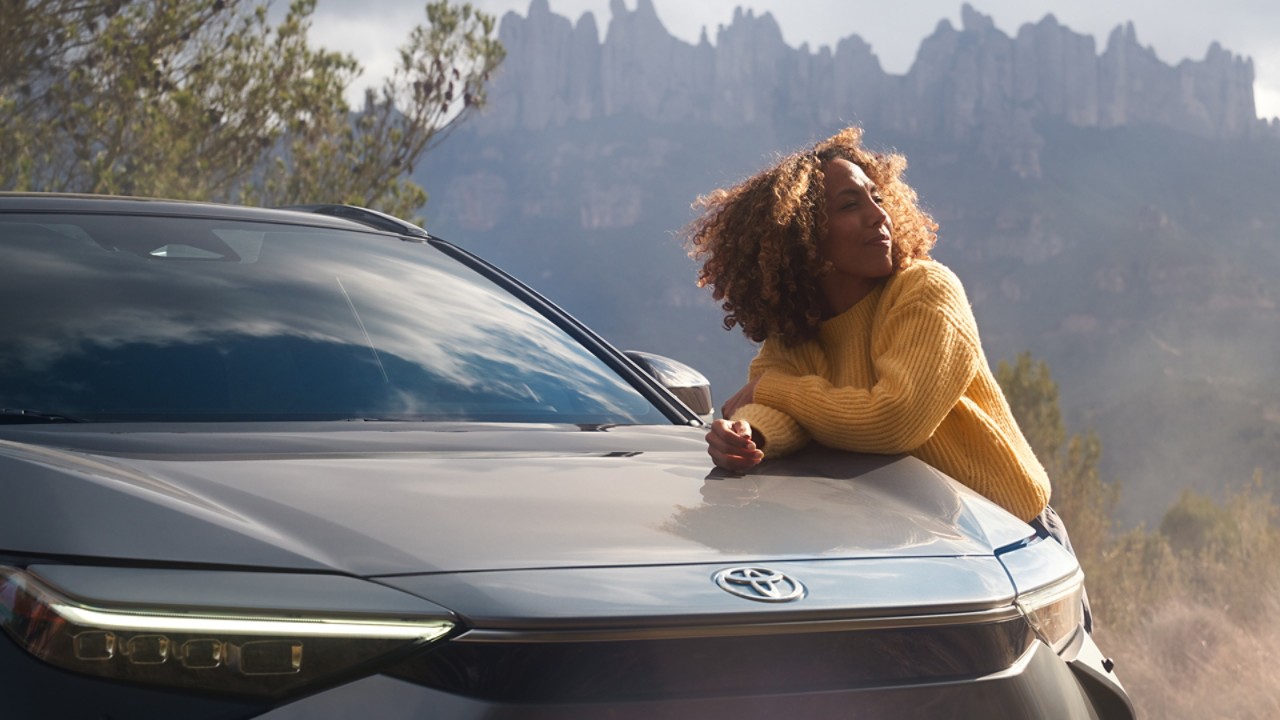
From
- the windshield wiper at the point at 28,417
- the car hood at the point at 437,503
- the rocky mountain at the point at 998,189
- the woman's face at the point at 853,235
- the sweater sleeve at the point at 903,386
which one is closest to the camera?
the car hood at the point at 437,503

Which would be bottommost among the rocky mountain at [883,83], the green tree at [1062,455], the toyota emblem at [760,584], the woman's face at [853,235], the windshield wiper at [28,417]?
the green tree at [1062,455]

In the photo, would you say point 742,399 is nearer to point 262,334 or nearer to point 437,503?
point 262,334

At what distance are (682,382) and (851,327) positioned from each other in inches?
16.1

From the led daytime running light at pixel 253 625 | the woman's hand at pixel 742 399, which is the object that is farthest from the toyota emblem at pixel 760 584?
the woman's hand at pixel 742 399

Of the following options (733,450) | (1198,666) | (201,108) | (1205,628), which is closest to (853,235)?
(733,450)

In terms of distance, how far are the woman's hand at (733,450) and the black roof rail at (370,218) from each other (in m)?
1.16

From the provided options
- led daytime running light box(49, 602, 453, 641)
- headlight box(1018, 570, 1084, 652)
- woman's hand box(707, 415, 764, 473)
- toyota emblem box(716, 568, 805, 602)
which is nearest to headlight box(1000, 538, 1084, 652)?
headlight box(1018, 570, 1084, 652)

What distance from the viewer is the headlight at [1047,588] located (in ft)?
5.83

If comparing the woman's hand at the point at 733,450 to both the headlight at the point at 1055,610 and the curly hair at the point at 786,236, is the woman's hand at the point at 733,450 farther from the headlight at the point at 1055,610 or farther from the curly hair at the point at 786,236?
the curly hair at the point at 786,236

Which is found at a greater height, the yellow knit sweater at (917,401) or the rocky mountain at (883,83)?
the rocky mountain at (883,83)

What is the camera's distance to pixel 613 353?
116 inches

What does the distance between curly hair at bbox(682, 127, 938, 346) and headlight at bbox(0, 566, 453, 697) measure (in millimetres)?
1733

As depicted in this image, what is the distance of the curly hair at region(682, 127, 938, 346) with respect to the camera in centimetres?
295

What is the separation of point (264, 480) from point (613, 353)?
4.33 feet
